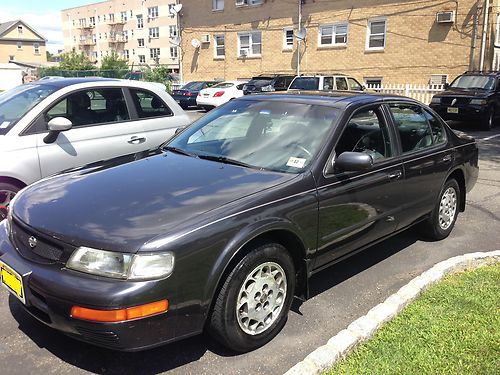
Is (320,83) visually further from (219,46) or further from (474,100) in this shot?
(219,46)

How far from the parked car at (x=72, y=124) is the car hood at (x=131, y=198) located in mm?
1448

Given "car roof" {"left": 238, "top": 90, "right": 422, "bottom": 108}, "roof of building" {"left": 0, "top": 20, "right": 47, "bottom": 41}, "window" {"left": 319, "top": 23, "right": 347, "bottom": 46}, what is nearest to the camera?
"car roof" {"left": 238, "top": 90, "right": 422, "bottom": 108}

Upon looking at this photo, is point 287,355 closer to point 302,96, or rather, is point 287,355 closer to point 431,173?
point 302,96

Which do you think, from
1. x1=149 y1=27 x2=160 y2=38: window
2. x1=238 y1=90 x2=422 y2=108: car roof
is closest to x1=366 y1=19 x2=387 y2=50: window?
x1=238 y1=90 x2=422 y2=108: car roof

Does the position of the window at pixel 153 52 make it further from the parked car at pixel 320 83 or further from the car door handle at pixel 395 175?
the car door handle at pixel 395 175

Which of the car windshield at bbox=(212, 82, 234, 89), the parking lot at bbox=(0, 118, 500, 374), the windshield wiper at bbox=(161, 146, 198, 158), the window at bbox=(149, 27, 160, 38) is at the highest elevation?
the window at bbox=(149, 27, 160, 38)

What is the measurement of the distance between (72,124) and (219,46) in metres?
25.7

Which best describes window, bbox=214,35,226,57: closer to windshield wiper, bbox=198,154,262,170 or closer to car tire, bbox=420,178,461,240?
car tire, bbox=420,178,461,240

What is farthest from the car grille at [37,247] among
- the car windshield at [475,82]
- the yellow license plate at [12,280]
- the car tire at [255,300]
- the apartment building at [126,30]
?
the apartment building at [126,30]

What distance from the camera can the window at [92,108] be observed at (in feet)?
17.4

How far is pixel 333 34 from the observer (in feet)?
80.6

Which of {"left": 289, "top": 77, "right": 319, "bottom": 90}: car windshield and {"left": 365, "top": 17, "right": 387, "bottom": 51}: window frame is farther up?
{"left": 365, "top": 17, "right": 387, "bottom": 51}: window frame

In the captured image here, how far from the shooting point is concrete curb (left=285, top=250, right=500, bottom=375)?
2700 millimetres

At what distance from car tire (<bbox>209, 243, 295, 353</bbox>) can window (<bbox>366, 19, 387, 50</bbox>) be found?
72.3ft
